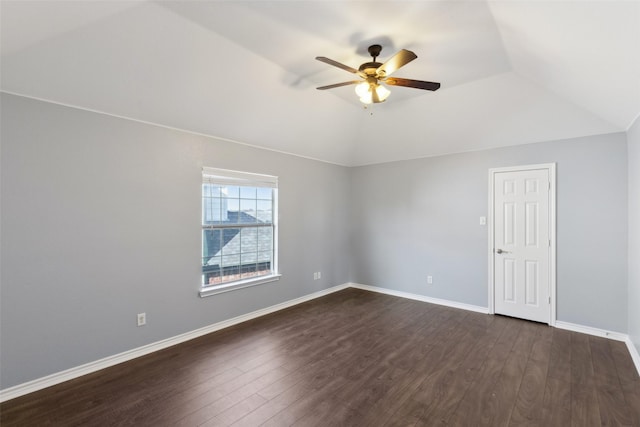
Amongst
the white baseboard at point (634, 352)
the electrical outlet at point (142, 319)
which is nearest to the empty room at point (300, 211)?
the electrical outlet at point (142, 319)

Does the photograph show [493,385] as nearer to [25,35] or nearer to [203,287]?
[203,287]

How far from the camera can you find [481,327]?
3.69 meters

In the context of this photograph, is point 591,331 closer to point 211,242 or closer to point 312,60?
point 312,60

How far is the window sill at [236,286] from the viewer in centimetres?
349

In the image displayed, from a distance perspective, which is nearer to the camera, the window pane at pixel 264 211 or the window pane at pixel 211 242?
the window pane at pixel 211 242

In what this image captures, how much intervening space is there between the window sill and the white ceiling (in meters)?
1.88

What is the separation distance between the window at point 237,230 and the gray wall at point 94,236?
0.45ft

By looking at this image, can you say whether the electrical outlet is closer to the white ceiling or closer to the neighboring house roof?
the neighboring house roof

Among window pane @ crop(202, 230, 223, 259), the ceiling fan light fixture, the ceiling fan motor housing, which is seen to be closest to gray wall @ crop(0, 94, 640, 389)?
window pane @ crop(202, 230, 223, 259)

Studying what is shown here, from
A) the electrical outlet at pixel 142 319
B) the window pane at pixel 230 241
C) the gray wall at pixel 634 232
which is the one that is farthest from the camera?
the window pane at pixel 230 241

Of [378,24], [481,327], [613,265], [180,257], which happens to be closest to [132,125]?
[180,257]

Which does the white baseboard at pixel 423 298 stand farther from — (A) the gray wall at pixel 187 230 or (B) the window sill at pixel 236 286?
(B) the window sill at pixel 236 286

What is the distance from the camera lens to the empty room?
84.4 inches

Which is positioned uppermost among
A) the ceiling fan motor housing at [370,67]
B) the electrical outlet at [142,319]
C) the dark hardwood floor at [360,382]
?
the ceiling fan motor housing at [370,67]
